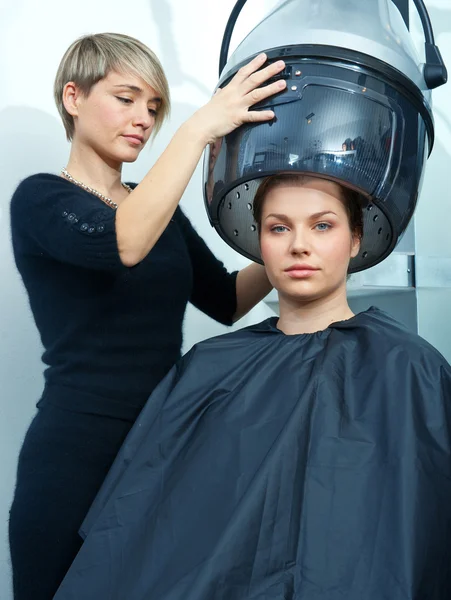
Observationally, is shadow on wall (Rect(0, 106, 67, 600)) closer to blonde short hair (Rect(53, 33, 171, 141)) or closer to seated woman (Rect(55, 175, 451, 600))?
blonde short hair (Rect(53, 33, 171, 141))

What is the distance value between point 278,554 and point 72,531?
0.41 meters

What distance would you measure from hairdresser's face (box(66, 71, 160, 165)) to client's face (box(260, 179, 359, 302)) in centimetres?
34

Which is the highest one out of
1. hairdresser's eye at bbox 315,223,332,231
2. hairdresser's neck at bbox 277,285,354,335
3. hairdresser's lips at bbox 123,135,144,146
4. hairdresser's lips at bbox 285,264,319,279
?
hairdresser's lips at bbox 123,135,144,146

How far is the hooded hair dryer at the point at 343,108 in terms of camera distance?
1.25 m

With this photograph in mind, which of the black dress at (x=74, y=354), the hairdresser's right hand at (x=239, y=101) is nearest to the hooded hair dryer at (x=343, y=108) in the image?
the hairdresser's right hand at (x=239, y=101)

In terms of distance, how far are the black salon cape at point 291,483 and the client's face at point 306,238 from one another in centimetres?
9

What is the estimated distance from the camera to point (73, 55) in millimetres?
1657

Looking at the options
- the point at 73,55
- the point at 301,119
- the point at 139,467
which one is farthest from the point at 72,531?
the point at 73,55

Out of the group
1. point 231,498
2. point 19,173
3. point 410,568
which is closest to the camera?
point 410,568

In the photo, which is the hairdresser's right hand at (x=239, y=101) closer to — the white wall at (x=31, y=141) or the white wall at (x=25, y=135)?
the white wall at (x=31, y=141)

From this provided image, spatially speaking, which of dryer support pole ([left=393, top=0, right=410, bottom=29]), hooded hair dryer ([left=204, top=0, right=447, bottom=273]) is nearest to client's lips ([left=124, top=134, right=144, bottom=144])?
hooded hair dryer ([left=204, top=0, right=447, bottom=273])

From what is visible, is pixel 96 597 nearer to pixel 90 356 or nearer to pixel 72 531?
pixel 72 531

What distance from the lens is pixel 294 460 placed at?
48.9 inches

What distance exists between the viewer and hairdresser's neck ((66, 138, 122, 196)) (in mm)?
1624
